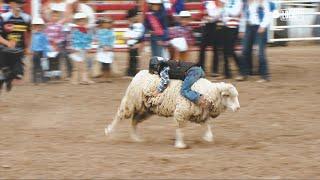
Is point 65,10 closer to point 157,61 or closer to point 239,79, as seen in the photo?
point 239,79

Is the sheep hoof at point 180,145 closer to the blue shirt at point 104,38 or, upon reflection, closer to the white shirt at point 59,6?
the blue shirt at point 104,38

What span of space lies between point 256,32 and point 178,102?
16.7 ft

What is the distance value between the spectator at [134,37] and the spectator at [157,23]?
0.19 metres

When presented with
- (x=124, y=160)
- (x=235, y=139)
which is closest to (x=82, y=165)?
(x=124, y=160)

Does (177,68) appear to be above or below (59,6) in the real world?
below

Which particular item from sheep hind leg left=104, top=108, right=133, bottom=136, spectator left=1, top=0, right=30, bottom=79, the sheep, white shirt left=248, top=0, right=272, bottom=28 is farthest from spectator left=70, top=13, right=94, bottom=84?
the sheep

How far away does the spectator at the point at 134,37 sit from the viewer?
1355 centimetres

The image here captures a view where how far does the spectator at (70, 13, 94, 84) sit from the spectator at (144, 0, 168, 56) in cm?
110

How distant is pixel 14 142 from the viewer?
873 cm

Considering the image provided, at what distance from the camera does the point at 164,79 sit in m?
8.45

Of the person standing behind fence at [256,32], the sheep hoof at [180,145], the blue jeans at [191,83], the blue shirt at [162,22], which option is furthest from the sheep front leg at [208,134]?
the blue shirt at [162,22]

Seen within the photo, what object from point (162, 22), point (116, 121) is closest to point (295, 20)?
point (162, 22)

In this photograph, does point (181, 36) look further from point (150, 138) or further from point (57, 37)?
point (150, 138)

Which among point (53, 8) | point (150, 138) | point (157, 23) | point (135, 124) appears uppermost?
point (53, 8)
